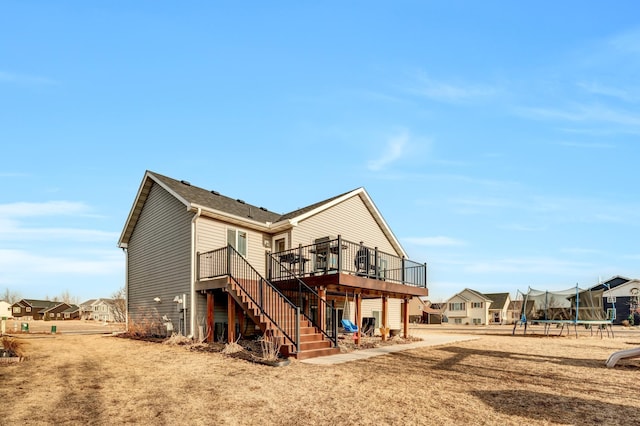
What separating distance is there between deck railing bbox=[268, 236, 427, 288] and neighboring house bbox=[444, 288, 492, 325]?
5017 centimetres

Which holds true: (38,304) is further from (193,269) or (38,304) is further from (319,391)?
(319,391)

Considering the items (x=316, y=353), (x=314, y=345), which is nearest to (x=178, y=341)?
(x=314, y=345)

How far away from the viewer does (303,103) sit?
14570 mm

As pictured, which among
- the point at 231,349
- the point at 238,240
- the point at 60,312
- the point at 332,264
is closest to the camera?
the point at 231,349

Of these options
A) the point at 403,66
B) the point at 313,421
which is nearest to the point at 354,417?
the point at 313,421

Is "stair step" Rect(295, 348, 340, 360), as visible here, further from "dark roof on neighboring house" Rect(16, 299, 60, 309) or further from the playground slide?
"dark roof on neighboring house" Rect(16, 299, 60, 309)

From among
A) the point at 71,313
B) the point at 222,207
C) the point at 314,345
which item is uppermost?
the point at 222,207

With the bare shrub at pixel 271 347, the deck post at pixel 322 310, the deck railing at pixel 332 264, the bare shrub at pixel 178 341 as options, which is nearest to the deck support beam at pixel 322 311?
the deck post at pixel 322 310

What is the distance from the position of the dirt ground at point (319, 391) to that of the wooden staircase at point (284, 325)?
123 cm

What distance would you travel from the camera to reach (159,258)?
19.0 meters

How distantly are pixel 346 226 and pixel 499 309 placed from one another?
56690mm

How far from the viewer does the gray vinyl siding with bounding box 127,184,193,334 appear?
56.0 feet

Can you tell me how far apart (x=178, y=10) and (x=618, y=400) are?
44.6 feet

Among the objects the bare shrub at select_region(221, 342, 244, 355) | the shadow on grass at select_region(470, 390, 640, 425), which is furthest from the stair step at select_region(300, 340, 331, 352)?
the shadow on grass at select_region(470, 390, 640, 425)
